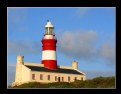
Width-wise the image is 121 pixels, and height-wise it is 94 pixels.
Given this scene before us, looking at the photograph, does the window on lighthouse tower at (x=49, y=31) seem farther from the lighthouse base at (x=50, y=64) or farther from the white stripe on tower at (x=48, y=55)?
the lighthouse base at (x=50, y=64)

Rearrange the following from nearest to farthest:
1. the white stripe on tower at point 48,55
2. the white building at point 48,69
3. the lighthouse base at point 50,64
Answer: the white building at point 48,69
the white stripe on tower at point 48,55
the lighthouse base at point 50,64

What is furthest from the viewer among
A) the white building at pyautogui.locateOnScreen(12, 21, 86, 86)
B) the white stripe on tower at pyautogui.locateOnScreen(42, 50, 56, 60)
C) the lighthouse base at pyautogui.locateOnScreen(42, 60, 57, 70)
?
the lighthouse base at pyautogui.locateOnScreen(42, 60, 57, 70)

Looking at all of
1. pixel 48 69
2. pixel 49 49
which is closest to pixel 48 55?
pixel 49 49

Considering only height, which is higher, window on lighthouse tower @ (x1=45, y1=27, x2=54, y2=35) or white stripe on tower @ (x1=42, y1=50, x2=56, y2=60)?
window on lighthouse tower @ (x1=45, y1=27, x2=54, y2=35)

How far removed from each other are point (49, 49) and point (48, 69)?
0.94m

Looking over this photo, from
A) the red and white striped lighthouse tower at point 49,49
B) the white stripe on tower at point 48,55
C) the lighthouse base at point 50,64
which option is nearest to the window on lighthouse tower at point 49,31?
the red and white striped lighthouse tower at point 49,49

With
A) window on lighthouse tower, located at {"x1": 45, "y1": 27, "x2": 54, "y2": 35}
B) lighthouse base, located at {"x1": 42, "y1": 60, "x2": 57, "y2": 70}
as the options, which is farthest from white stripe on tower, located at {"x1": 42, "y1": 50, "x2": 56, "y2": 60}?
window on lighthouse tower, located at {"x1": 45, "y1": 27, "x2": 54, "y2": 35}

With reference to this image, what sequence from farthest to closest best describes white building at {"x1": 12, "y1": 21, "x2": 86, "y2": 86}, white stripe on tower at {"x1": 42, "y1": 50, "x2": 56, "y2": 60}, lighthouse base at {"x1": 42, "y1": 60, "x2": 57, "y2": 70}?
lighthouse base at {"x1": 42, "y1": 60, "x2": 57, "y2": 70} < white stripe on tower at {"x1": 42, "y1": 50, "x2": 56, "y2": 60} < white building at {"x1": 12, "y1": 21, "x2": 86, "y2": 86}

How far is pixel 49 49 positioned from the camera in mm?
18953

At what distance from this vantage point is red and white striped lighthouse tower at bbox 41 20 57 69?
18.7 meters

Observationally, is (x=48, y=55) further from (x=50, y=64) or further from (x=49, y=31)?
(x=49, y=31)

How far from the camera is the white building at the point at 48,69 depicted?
59.0ft

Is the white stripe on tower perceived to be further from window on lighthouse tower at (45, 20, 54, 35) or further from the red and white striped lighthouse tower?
Result: window on lighthouse tower at (45, 20, 54, 35)
